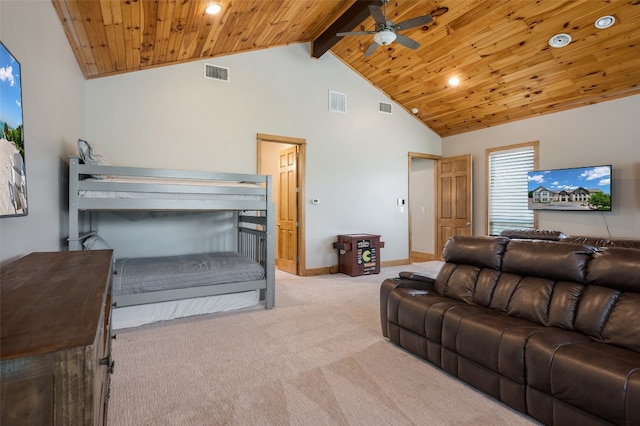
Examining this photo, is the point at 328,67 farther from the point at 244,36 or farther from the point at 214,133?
the point at 214,133

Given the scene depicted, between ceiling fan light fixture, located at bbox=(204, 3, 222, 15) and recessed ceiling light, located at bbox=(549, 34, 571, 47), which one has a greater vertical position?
recessed ceiling light, located at bbox=(549, 34, 571, 47)

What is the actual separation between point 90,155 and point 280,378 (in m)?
2.67

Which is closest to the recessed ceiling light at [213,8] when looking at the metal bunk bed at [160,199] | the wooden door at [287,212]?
the metal bunk bed at [160,199]

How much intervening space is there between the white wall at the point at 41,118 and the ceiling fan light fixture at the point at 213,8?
1.33 metres

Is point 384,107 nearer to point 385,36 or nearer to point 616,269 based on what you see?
point 385,36

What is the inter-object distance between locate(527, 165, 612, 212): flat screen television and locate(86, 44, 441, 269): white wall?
224 centimetres

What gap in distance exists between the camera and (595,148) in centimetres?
517

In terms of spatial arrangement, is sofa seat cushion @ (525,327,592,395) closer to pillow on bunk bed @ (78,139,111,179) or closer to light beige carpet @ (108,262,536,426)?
light beige carpet @ (108,262,536,426)

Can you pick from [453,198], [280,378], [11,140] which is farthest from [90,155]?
[453,198]

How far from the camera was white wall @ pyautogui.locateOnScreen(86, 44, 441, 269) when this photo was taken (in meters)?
4.42

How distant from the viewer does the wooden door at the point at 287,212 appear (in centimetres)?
581

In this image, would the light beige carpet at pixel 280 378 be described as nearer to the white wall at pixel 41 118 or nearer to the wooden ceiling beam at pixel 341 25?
the white wall at pixel 41 118

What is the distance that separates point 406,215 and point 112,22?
218 inches

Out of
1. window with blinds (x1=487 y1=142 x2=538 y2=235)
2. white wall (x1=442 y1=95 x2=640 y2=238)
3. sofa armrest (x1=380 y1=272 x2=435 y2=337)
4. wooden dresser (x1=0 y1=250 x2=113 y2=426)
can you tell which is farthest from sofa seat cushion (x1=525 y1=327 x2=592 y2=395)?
window with blinds (x1=487 y1=142 x2=538 y2=235)
